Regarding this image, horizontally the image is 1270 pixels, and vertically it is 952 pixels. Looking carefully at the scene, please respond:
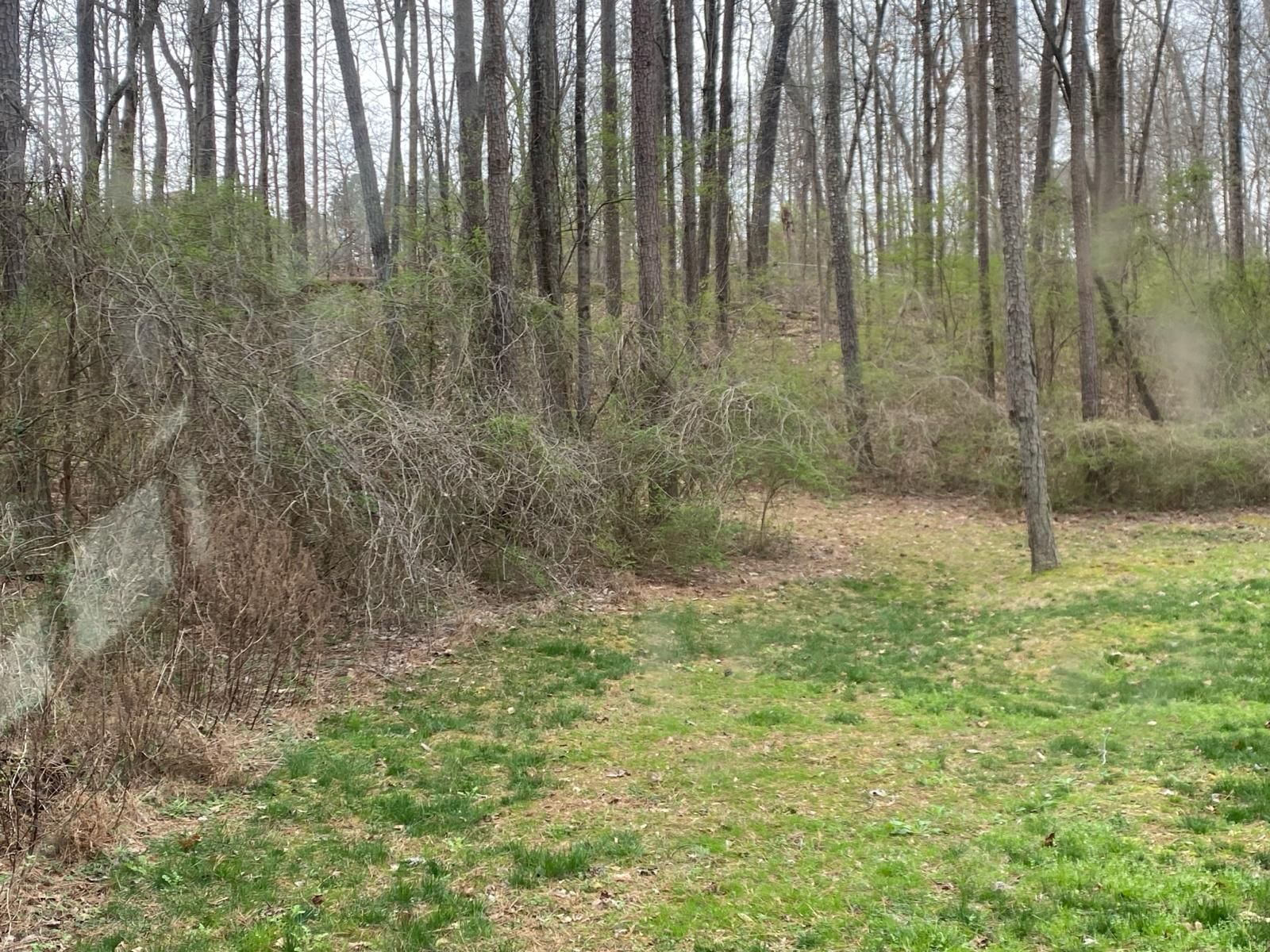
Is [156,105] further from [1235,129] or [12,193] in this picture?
[1235,129]

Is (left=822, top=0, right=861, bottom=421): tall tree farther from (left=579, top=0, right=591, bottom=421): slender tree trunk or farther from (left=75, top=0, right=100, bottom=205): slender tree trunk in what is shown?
(left=75, top=0, right=100, bottom=205): slender tree trunk

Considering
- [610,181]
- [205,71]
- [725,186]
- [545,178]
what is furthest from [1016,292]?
[205,71]

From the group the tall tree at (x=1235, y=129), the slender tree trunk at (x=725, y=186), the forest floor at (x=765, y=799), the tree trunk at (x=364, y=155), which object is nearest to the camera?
the forest floor at (x=765, y=799)

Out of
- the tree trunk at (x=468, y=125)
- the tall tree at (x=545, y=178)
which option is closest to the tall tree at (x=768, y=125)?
the tall tree at (x=545, y=178)

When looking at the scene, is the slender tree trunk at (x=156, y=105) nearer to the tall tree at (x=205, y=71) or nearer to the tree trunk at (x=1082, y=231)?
the tall tree at (x=205, y=71)

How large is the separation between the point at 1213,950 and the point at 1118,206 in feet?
57.3

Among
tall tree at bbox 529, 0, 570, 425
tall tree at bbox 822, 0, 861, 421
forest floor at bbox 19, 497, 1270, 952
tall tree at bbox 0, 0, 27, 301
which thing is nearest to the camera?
forest floor at bbox 19, 497, 1270, 952

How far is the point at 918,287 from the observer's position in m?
19.0

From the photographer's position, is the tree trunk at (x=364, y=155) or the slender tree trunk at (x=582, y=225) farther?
the tree trunk at (x=364, y=155)

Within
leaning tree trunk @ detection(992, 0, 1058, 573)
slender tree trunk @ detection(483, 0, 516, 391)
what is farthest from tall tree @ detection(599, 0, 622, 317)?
leaning tree trunk @ detection(992, 0, 1058, 573)

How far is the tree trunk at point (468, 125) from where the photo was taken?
11.7m

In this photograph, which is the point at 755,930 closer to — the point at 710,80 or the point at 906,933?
the point at 906,933

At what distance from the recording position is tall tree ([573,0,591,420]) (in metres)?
11.1

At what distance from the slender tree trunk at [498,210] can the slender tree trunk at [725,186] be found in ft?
11.7
